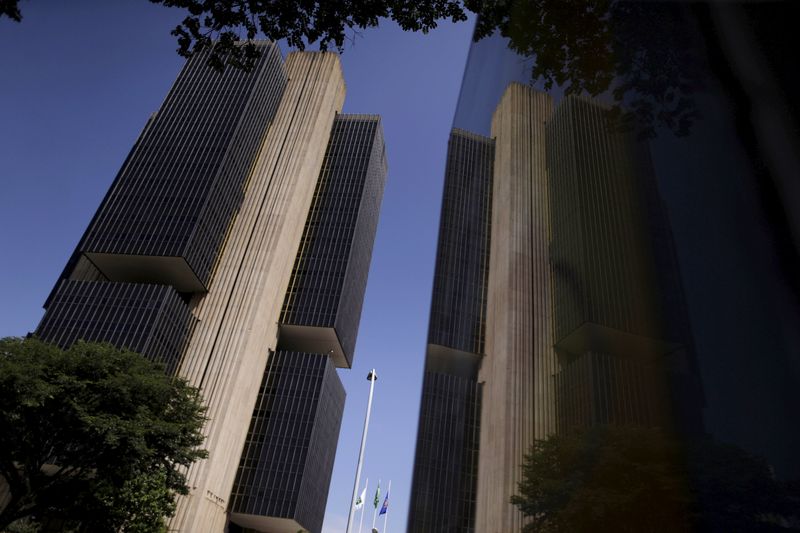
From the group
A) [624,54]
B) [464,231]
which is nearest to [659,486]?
[624,54]

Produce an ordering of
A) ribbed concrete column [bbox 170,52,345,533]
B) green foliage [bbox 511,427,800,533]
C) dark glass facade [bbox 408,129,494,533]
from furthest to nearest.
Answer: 1. ribbed concrete column [bbox 170,52,345,533]
2. dark glass facade [bbox 408,129,494,533]
3. green foliage [bbox 511,427,800,533]

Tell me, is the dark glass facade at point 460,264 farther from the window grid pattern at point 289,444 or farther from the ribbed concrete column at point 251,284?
the window grid pattern at point 289,444

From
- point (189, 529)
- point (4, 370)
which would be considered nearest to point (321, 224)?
point (189, 529)

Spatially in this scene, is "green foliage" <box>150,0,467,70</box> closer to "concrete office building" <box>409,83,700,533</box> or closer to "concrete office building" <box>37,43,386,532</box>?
"concrete office building" <box>409,83,700,533</box>

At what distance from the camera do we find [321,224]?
58.8 meters

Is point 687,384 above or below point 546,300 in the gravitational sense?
below

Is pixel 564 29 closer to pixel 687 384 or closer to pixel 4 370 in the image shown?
pixel 687 384

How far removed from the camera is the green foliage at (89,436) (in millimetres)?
21141

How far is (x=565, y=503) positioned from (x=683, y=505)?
3.65ft

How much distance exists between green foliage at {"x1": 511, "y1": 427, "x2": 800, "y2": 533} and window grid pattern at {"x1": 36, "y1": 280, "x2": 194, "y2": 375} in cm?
3920

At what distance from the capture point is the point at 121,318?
1550 inches

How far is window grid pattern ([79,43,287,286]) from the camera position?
43.3 meters

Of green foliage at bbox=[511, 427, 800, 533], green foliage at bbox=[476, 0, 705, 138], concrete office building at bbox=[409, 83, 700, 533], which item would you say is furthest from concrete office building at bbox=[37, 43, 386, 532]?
green foliage at bbox=[476, 0, 705, 138]

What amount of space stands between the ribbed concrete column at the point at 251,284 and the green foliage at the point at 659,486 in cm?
3641
